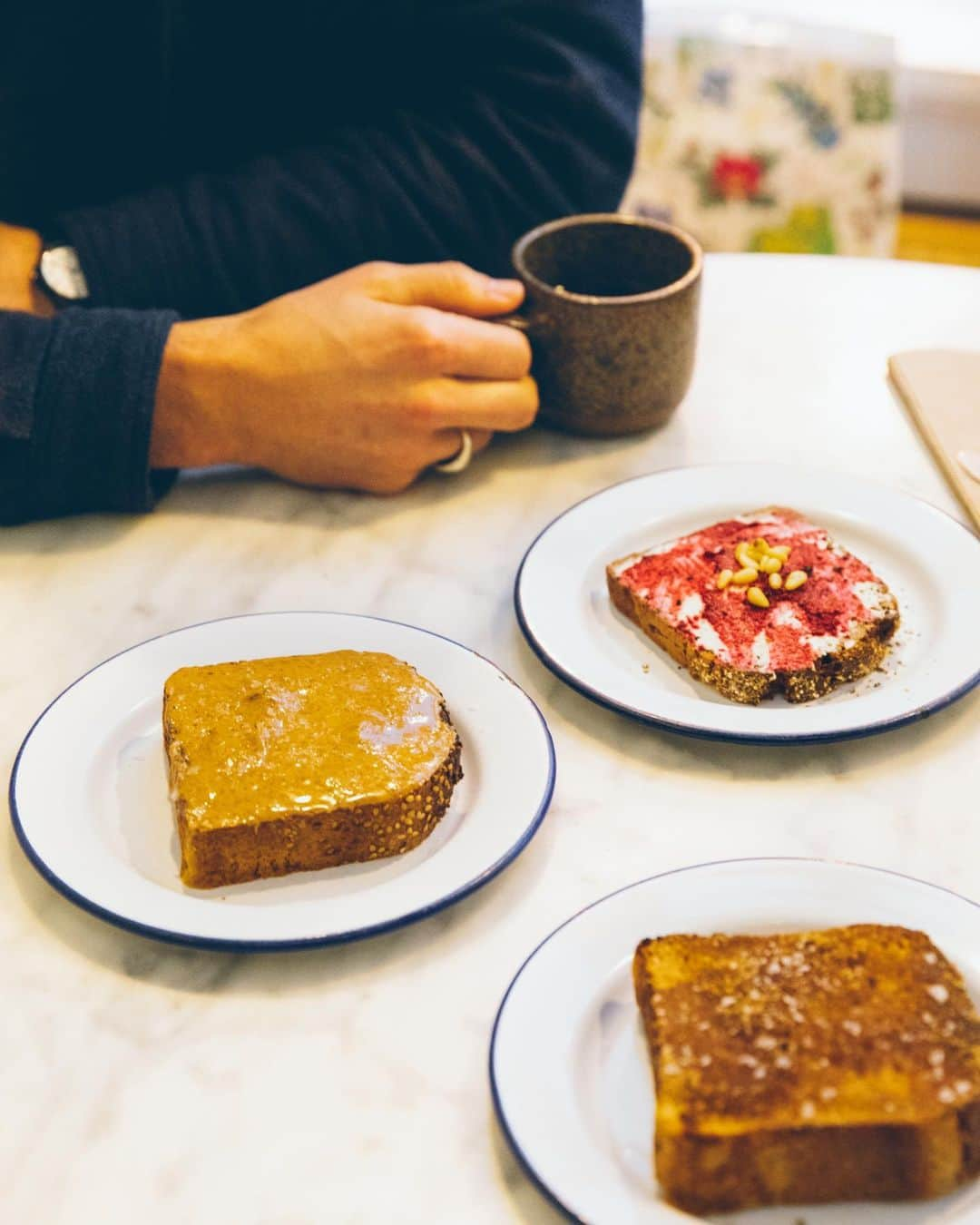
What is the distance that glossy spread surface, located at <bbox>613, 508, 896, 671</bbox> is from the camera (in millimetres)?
950

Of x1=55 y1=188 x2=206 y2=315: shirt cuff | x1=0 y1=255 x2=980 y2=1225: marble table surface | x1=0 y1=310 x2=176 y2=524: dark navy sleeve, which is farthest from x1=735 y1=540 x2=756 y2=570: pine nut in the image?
x1=55 y1=188 x2=206 y2=315: shirt cuff

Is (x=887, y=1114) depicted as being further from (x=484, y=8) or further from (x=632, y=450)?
(x=484, y=8)

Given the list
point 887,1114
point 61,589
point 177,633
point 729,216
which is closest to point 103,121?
point 61,589

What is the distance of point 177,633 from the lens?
3.28ft

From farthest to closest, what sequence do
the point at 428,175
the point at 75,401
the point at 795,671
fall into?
the point at 428,175 < the point at 75,401 < the point at 795,671

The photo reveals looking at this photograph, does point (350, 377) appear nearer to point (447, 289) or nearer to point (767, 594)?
point (447, 289)

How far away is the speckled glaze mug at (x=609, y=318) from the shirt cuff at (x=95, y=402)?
0.35m

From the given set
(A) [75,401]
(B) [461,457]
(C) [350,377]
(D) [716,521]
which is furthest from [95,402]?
(D) [716,521]

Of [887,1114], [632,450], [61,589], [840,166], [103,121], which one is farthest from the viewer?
[840,166]

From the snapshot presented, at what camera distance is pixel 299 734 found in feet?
2.75

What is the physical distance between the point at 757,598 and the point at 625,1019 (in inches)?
15.2

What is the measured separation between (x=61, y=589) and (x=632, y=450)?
0.56 m

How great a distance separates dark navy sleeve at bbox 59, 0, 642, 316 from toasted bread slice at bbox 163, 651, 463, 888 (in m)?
0.61

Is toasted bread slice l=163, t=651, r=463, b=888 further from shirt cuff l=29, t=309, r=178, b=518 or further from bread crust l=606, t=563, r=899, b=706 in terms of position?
shirt cuff l=29, t=309, r=178, b=518
